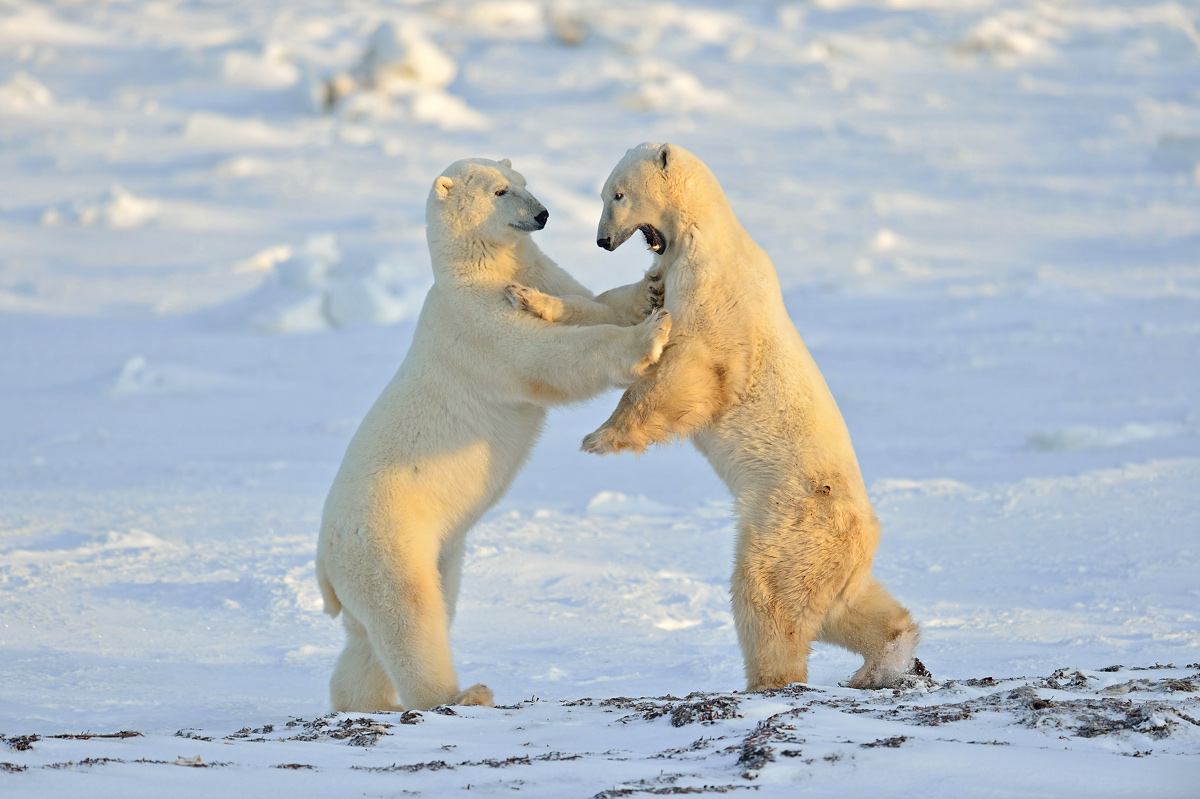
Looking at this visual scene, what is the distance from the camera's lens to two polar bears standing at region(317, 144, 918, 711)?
154 inches

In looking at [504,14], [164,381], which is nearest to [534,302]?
[164,381]

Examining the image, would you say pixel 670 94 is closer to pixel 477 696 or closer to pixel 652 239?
pixel 652 239

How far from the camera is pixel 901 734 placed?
2.97 metres

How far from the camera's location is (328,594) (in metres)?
4.36

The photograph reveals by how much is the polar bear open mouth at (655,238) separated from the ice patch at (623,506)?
9.33ft

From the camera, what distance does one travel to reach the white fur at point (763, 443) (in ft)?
12.7

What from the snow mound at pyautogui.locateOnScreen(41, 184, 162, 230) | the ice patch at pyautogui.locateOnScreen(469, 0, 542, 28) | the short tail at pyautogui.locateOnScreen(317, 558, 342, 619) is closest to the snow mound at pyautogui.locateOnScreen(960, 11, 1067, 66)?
the ice patch at pyautogui.locateOnScreen(469, 0, 542, 28)

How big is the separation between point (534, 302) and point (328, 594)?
50.6 inches

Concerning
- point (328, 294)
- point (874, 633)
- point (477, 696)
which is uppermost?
point (328, 294)

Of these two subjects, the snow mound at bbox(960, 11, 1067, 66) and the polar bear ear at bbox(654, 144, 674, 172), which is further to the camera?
the snow mound at bbox(960, 11, 1067, 66)

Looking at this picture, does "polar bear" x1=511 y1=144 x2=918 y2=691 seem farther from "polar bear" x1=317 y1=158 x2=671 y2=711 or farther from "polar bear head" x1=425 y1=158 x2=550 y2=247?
"polar bear head" x1=425 y1=158 x2=550 y2=247

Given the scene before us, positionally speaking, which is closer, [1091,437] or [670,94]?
[1091,437]

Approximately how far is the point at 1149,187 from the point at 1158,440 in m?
10.4

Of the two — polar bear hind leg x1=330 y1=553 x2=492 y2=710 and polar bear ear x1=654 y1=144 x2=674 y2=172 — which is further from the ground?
polar bear ear x1=654 y1=144 x2=674 y2=172
